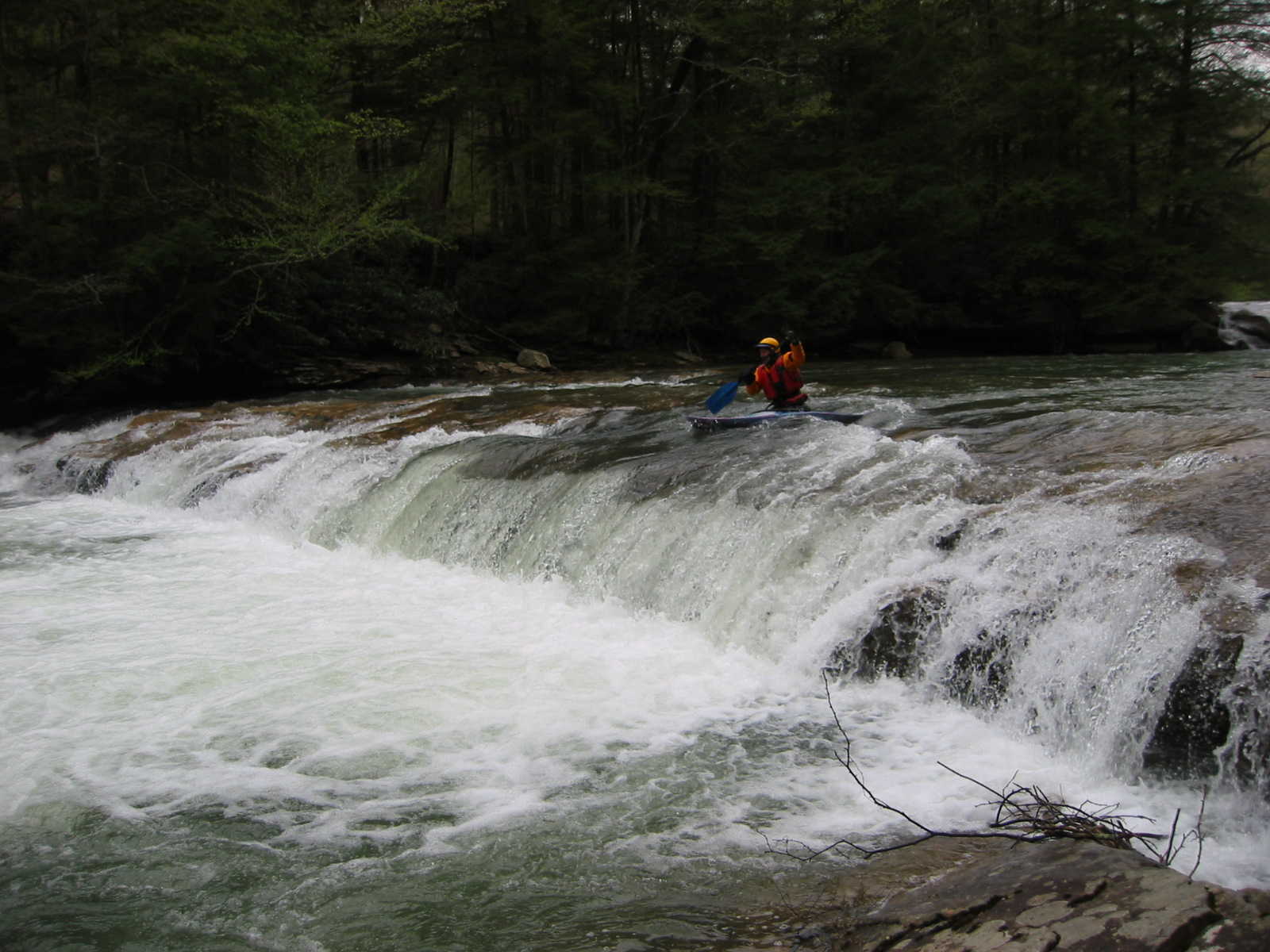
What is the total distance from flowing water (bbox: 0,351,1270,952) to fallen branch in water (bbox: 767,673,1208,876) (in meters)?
0.09

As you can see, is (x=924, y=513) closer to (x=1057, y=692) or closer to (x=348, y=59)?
(x=1057, y=692)

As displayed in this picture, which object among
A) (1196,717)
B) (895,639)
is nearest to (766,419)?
(895,639)

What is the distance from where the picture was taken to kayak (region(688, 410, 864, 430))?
26.7 ft

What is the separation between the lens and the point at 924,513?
5227mm

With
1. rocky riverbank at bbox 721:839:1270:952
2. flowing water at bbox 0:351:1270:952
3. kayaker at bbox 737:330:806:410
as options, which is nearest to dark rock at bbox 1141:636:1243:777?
flowing water at bbox 0:351:1270:952

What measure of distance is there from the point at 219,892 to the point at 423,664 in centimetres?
217

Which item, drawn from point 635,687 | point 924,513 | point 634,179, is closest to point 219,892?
point 635,687

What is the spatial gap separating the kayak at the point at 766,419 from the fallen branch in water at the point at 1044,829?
4.69 meters

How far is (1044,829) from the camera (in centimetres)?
264

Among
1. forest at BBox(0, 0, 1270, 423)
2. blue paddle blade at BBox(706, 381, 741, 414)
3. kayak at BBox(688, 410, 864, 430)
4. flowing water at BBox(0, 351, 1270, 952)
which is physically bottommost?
flowing water at BBox(0, 351, 1270, 952)

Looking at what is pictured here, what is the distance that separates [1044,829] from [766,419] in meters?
5.86

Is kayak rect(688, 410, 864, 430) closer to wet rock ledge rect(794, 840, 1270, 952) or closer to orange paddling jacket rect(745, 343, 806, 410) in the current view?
orange paddling jacket rect(745, 343, 806, 410)

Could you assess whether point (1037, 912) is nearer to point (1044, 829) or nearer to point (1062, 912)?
point (1062, 912)

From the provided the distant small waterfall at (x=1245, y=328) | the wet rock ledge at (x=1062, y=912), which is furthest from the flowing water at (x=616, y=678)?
the distant small waterfall at (x=1245, y=328)
